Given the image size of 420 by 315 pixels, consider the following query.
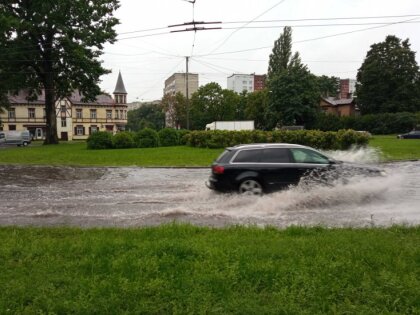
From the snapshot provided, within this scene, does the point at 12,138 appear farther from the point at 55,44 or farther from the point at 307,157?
the point at 307,157

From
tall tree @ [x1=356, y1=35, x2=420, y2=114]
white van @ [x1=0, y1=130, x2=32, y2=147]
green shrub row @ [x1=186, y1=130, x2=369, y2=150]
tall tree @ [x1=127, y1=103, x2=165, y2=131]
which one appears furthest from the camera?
tall tree @ [x1=127, y1=103, x2=165, y2=131]

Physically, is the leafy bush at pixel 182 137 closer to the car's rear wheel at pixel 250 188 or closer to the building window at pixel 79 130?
the car's rear wheel at pixel 250 188

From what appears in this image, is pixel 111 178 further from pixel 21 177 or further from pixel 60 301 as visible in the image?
pixel 60 301

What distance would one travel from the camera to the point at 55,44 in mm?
40469

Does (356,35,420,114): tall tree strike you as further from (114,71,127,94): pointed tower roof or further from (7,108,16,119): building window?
(7,108,16,119): building window

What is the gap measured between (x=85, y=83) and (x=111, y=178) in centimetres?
2800

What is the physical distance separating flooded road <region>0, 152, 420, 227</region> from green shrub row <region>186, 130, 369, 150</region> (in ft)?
41.8

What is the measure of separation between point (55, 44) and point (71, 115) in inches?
2001

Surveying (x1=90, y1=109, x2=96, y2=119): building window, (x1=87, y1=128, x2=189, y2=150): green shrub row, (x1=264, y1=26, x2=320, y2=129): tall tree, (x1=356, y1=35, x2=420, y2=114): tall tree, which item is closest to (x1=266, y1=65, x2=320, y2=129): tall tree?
(x1=264, y1=26, x2=320, y2=129): tall tree

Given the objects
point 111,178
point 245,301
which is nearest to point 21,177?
point 111,178

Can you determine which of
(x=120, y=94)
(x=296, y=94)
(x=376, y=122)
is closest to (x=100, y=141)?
(x=296, y=94)

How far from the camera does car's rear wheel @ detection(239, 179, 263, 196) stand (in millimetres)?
10914

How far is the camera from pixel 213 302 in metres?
4.07

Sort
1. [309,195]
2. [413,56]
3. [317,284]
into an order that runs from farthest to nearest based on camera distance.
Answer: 1. [413,56]
2. [309,195]
3. [317,284]
